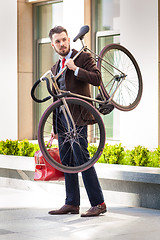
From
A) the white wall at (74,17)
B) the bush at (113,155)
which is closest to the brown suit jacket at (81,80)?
the bush at (113,155)

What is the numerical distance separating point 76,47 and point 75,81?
6.51m

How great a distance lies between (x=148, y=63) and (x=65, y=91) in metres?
5.33

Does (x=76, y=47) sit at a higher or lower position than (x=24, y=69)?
higher

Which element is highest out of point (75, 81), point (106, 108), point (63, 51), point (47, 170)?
point (63, 51)

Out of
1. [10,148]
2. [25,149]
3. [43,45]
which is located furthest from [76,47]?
[25,149]

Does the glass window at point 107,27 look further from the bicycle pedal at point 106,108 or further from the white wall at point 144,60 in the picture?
the bicycle pedal at point 106,108

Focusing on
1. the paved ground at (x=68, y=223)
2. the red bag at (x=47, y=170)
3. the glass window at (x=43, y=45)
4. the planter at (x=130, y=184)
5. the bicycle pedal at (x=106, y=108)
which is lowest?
the paved ground at (x=68, y=223)

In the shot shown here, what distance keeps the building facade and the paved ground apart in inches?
151

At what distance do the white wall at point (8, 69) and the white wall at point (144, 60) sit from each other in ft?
12.6

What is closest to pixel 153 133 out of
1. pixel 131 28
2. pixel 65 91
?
pixel 131 28

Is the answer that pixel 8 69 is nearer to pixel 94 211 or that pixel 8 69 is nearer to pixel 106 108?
pixel 94 211

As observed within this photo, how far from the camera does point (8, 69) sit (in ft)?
49.6

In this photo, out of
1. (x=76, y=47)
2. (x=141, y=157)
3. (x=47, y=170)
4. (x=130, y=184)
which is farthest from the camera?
(x=76, y=47)

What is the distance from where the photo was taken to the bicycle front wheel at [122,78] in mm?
6887
